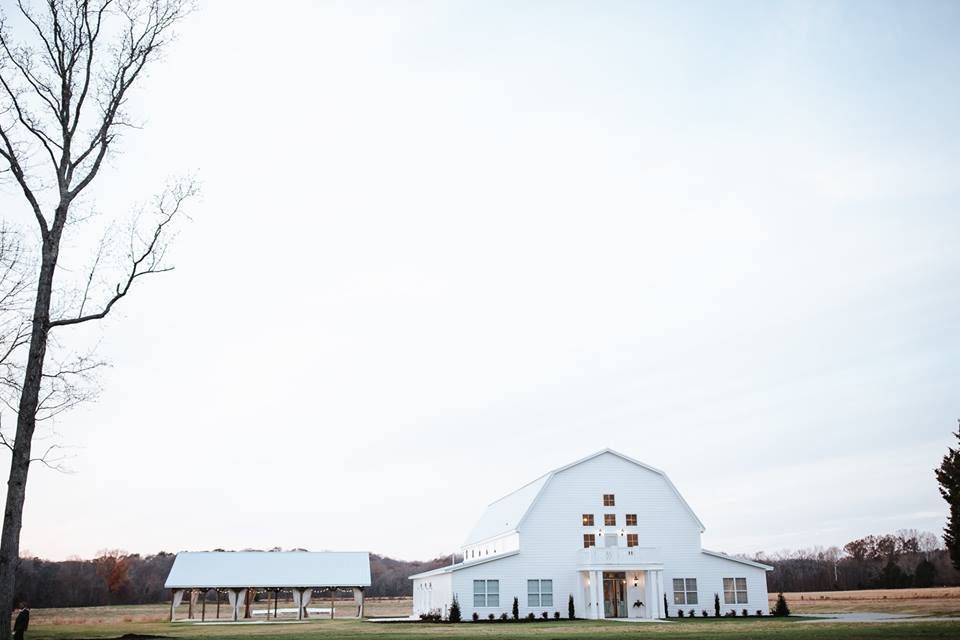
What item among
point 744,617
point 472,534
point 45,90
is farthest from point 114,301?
point 472,534

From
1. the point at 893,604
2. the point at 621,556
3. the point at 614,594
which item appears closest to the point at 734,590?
the point at 614,594

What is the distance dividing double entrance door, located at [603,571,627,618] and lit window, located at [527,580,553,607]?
2.79m

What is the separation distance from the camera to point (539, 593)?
36.5m

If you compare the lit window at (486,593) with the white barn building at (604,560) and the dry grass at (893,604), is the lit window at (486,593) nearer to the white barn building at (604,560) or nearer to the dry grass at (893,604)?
the white barn building at (604,560)

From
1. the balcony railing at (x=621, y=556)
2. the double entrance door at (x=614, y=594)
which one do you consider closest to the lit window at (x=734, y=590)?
the balcony railing at (x=621, y=556)

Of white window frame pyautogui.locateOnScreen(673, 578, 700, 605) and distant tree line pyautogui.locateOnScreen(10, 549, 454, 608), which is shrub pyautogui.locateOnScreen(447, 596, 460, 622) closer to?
white window frame pyautogui.locateOnScreen(673, 578, 700, 605)

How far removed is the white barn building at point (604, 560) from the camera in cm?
3612

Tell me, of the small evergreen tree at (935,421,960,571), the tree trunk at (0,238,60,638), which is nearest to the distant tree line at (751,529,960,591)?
the small evergreen tree at (935,421,960,571)

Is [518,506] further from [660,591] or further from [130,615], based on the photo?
[130,615]

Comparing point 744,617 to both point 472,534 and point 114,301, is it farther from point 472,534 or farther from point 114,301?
point 114,301

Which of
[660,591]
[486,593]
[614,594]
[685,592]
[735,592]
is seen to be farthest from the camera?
[735,592]

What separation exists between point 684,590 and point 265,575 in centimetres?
2496

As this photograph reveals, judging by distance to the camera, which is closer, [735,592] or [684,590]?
[684,590]

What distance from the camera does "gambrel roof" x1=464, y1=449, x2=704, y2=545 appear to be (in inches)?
1512
